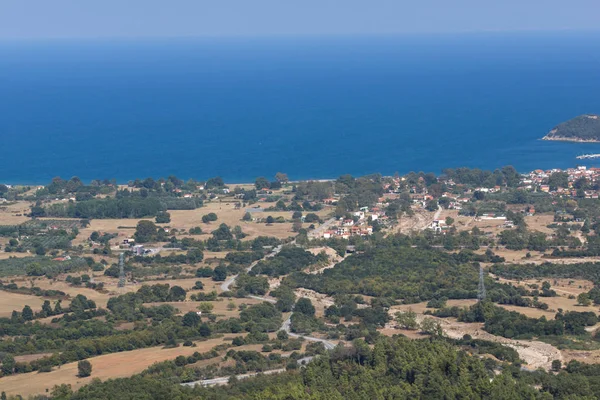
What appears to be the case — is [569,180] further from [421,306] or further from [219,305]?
[219,305]

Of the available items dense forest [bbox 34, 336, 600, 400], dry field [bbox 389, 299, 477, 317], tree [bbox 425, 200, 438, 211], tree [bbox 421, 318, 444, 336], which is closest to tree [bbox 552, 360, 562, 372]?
dense forest [bbox 34, 336, 600, 400]

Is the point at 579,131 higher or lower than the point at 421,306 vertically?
higher

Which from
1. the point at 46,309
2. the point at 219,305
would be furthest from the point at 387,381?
the point at 46,309

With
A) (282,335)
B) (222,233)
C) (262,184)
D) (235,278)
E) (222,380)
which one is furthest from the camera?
(262,184)

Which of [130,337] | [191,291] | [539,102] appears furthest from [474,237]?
[539,102]

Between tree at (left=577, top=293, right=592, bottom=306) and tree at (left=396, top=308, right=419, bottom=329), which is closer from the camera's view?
tree at (left=396, top=308, right=419, bottom=329)

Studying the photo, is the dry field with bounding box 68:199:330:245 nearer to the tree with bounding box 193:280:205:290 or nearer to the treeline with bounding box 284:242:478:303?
the treeline with bounding box 284:242:478:303

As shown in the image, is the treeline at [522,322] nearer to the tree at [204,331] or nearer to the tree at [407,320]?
the tree at [407,320]
